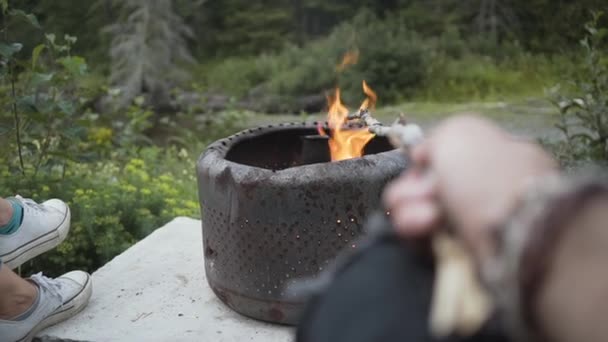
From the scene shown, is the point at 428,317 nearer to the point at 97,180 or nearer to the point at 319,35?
the point at 97,180

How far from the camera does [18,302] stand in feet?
7.45

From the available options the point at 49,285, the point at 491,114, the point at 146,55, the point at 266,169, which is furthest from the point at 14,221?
the point at 146,55

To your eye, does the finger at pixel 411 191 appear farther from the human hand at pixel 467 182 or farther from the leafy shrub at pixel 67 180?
the leafy shrub at pixel 67 180

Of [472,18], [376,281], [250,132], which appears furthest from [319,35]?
[376,281]

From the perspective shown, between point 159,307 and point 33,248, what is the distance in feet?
1.51

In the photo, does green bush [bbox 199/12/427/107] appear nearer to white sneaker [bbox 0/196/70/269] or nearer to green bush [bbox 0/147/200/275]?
green bush [bbox 0/147/200/275]

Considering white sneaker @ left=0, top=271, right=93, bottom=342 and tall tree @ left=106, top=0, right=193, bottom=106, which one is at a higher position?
white sneaker @ left=0, top=271, right=93, bottom=342

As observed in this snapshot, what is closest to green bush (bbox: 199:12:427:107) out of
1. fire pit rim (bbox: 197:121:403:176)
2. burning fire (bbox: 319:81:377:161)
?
fire pit rim (bbox: 197:121:403:176)

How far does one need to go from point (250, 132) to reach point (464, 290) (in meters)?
1.94

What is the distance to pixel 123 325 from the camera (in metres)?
2.38

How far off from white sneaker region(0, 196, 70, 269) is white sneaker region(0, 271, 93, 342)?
92 millimetres

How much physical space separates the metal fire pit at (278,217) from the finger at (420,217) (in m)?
1.31

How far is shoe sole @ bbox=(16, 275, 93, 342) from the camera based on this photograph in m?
2.31

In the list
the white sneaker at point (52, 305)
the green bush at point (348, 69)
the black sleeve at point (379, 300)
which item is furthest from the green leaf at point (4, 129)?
the green bush at point (348, 69)
